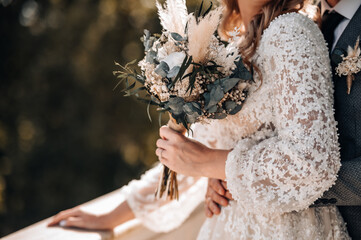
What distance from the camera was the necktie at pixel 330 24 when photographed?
1.38m

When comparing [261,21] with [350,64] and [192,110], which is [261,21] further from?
[192,110]

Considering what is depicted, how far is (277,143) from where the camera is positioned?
3.82 ft

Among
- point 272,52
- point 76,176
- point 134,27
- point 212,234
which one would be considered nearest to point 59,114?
point 76,176

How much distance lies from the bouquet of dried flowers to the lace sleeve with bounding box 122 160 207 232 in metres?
0.81

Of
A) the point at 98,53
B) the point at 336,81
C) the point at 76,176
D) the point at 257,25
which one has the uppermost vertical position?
the point at 98,53

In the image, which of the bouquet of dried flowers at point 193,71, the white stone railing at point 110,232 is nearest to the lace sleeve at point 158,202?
the white stone railing at point 110,232

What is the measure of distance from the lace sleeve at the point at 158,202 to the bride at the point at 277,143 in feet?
1.25

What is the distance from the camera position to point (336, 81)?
127 centimetres

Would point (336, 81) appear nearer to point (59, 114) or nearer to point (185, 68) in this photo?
point (185, 68)

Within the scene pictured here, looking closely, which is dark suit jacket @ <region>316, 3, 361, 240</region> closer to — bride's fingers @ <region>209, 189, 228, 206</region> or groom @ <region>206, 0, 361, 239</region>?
groom @ <region>206, 0, 361, 239</region>

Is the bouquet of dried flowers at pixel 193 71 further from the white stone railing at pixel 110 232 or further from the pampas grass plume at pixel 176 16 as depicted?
the white stone railing at pixel 110 232

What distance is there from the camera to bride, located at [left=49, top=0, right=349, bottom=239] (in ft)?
3.61

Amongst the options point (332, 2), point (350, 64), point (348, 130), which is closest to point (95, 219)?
point (348, 130)

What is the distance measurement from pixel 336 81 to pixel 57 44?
5.75 meters
